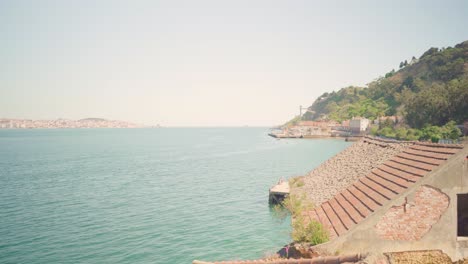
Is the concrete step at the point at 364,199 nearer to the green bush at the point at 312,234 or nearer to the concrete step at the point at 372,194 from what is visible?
the concrete step at the point at 372,194

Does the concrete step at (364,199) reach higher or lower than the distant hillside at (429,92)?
lower

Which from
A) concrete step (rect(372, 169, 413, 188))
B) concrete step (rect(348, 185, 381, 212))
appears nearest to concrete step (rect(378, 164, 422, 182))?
concrete step (rect(372, 169, 413, 188))

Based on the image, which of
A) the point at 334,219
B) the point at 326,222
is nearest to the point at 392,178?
the point at 334,219

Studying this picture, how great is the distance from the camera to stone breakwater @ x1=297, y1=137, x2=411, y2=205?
846 inches

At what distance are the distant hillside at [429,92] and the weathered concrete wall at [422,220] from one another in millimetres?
79607

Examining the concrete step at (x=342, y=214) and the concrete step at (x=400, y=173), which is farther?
the concrete step at (x=342, y=214)

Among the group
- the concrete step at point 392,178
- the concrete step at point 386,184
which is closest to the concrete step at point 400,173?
the concrete step at point 392,178

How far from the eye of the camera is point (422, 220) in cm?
1252

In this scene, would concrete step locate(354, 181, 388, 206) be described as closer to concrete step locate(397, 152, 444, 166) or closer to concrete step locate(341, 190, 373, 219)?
concrete step locate(341, 190, 373, 219)

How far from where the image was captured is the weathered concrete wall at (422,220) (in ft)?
40.4

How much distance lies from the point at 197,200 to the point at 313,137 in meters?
146

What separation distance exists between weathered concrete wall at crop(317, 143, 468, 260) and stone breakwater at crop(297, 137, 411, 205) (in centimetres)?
774

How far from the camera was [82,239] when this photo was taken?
2367 cm

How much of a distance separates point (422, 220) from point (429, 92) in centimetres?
9409
